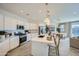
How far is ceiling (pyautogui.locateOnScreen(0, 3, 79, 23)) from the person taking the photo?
6.04 feet

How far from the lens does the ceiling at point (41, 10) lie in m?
1.84

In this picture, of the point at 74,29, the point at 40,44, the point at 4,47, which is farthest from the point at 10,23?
the point at 74,29

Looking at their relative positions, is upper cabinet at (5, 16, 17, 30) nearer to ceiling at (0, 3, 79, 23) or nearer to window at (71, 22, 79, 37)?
ceiling at (0, 3, 79, 23)

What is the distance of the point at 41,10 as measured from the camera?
198 cm

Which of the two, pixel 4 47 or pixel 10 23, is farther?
pixel 10 23

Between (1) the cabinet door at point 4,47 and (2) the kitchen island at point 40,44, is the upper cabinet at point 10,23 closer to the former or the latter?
(1) the cabinet door at point 4,47

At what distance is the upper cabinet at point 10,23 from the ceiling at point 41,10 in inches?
10.8

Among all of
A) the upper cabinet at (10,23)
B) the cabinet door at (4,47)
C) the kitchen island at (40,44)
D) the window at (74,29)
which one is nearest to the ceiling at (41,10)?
the window at (74,29)

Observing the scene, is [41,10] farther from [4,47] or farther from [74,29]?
[4,47]

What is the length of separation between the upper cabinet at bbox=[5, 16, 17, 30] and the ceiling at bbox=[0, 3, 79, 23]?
0.90ft

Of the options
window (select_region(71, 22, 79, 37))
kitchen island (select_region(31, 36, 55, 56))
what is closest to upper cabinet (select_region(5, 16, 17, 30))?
kitchen island (select_region(31, 36, 55, 56))

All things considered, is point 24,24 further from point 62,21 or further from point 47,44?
point 62,21

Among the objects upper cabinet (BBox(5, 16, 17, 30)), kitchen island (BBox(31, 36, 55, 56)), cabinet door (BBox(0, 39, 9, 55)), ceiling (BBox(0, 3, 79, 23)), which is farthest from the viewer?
upper cabinet (BBox(5, 16, 17, 30))

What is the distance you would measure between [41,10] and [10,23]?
957 mm
